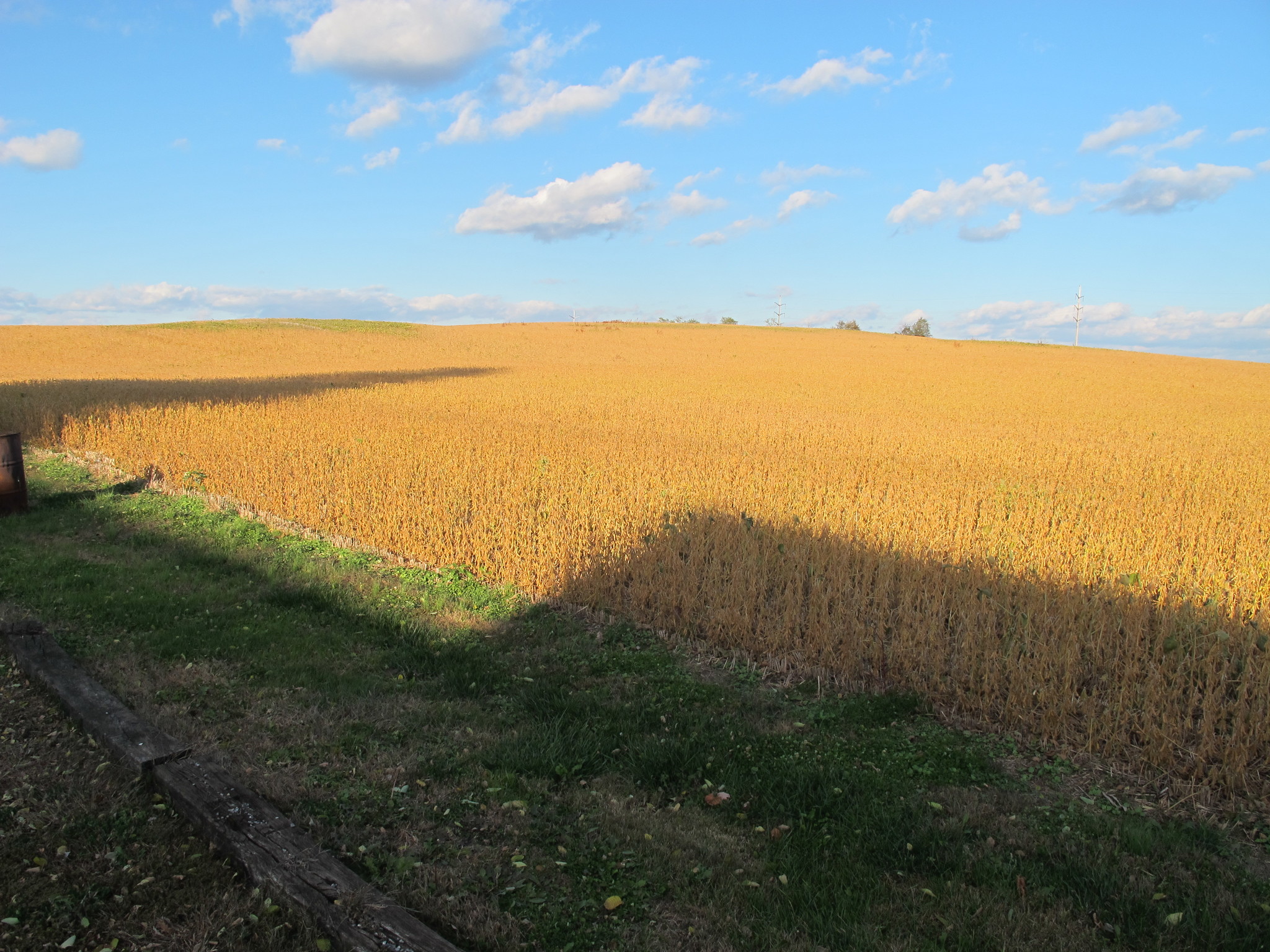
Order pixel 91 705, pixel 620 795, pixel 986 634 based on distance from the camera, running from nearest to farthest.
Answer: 1. pixel 620 795
2. pixel 91 705
3. pixel 986 634

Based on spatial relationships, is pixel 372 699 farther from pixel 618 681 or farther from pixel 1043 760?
pixel 1043 760

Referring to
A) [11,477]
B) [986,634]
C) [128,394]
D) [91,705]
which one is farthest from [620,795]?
[128,394]

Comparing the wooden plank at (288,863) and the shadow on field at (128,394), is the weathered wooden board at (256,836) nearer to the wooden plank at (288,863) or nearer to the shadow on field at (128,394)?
the wooden plank at (288,863)

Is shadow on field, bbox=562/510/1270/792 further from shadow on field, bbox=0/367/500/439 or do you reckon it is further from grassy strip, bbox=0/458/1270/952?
shadow on field, bbox=0/367/500/439

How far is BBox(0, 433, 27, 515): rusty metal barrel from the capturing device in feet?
30.9

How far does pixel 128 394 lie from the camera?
1938cm

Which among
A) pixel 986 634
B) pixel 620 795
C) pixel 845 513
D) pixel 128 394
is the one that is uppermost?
pixel 128 394

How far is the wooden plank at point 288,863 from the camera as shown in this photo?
2.85 metres

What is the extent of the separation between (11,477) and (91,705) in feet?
22.3

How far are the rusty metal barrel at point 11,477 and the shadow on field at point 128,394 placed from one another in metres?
6.01

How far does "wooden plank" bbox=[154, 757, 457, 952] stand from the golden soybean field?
3.37 m

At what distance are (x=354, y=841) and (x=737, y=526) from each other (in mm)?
4904

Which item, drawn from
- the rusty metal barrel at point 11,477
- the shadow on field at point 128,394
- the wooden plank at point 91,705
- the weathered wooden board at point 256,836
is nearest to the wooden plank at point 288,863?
the weathered wooden board at point 256,836

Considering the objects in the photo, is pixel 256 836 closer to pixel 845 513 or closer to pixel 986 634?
pixel 986 634
